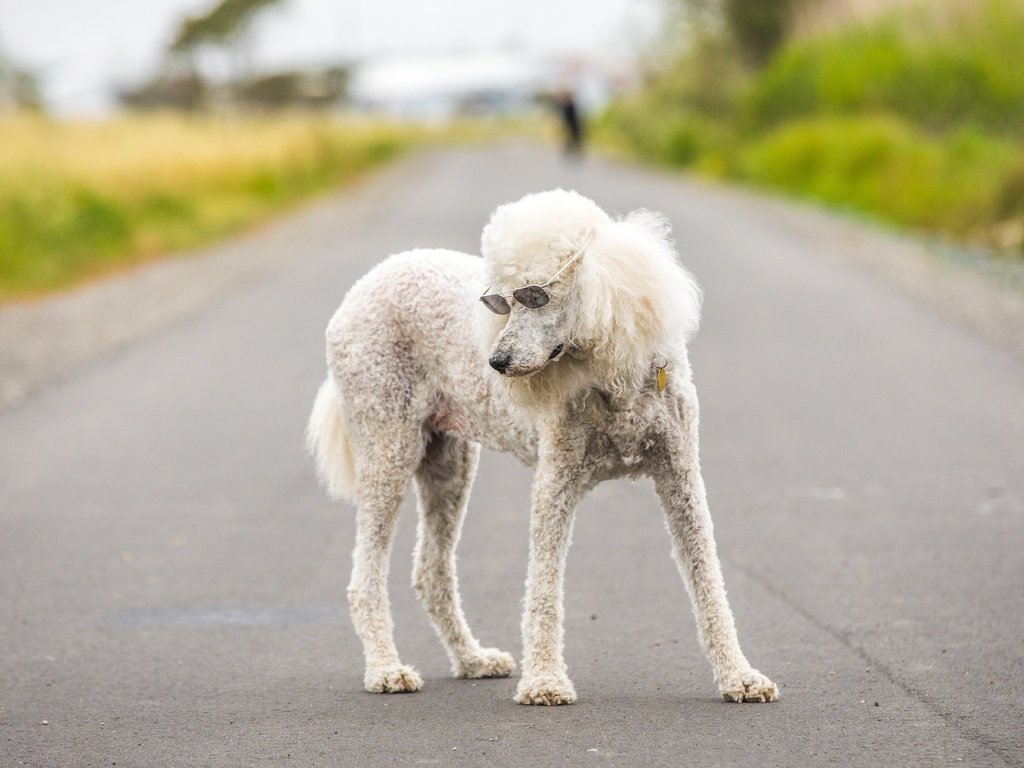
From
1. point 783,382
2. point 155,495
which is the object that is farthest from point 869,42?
point 155,495

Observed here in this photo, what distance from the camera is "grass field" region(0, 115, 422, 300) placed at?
21906mm

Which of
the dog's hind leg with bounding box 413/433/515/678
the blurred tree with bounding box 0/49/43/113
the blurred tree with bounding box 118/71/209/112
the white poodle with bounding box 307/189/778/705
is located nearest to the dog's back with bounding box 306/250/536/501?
the white poodle with bounding box 307/189/778/705

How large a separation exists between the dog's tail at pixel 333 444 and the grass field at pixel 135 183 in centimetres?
1348

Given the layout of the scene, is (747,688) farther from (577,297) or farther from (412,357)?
(412,357)

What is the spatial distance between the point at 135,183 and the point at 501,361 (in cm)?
2477

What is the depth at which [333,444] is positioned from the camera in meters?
6.17

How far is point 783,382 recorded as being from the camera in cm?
1238

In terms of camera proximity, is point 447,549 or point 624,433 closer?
point 624,433

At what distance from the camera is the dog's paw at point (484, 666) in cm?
591

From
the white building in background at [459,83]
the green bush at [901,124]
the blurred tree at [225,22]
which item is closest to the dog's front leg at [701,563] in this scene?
the green bush at [901,124]

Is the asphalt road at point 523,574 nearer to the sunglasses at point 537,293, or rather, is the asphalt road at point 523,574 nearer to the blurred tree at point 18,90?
the sunglasses at point 537,293

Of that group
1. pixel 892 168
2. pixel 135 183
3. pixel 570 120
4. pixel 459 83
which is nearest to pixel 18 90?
pixel 570 120

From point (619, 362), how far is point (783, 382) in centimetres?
753

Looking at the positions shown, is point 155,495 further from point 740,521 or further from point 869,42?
point 869,42
